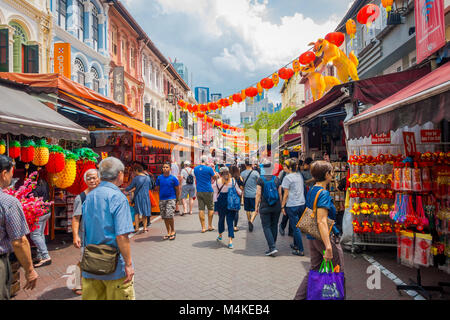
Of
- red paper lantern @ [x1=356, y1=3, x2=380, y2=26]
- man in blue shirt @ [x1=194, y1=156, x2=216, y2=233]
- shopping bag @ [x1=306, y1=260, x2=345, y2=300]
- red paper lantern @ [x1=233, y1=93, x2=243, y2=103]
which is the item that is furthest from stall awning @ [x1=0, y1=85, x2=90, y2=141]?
red paper lantern @ [x1=356, y1=3, x2=380, y2=26]

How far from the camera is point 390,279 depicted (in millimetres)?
4559

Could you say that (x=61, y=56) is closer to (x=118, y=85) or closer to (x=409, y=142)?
(x=118, y=85)

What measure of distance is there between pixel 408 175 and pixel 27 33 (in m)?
13.4

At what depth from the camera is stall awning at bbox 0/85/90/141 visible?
494 centimetres

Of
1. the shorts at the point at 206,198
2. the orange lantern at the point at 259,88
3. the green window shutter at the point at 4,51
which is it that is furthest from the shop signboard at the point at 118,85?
the shorts at the point at 206,198

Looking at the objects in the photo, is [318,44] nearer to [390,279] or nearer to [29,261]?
[390,279]

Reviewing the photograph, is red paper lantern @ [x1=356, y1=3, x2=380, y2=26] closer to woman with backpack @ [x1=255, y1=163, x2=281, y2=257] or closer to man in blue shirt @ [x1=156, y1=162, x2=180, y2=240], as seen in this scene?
A: woman with backpack @ [x1=255, y1=163, x2=281, y2=257]

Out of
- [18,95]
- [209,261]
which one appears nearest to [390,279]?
[209,261]

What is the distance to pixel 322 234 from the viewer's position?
3.18 m

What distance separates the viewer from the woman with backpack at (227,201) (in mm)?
6656

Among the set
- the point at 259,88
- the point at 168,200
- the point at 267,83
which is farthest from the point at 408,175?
the point at 259,88

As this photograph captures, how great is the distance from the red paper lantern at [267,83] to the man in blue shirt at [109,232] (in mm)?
8041

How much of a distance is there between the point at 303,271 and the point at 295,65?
6.07 m

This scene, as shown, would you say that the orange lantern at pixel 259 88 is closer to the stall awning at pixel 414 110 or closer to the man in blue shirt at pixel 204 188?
the man in blue shirt at pixel 204 188
